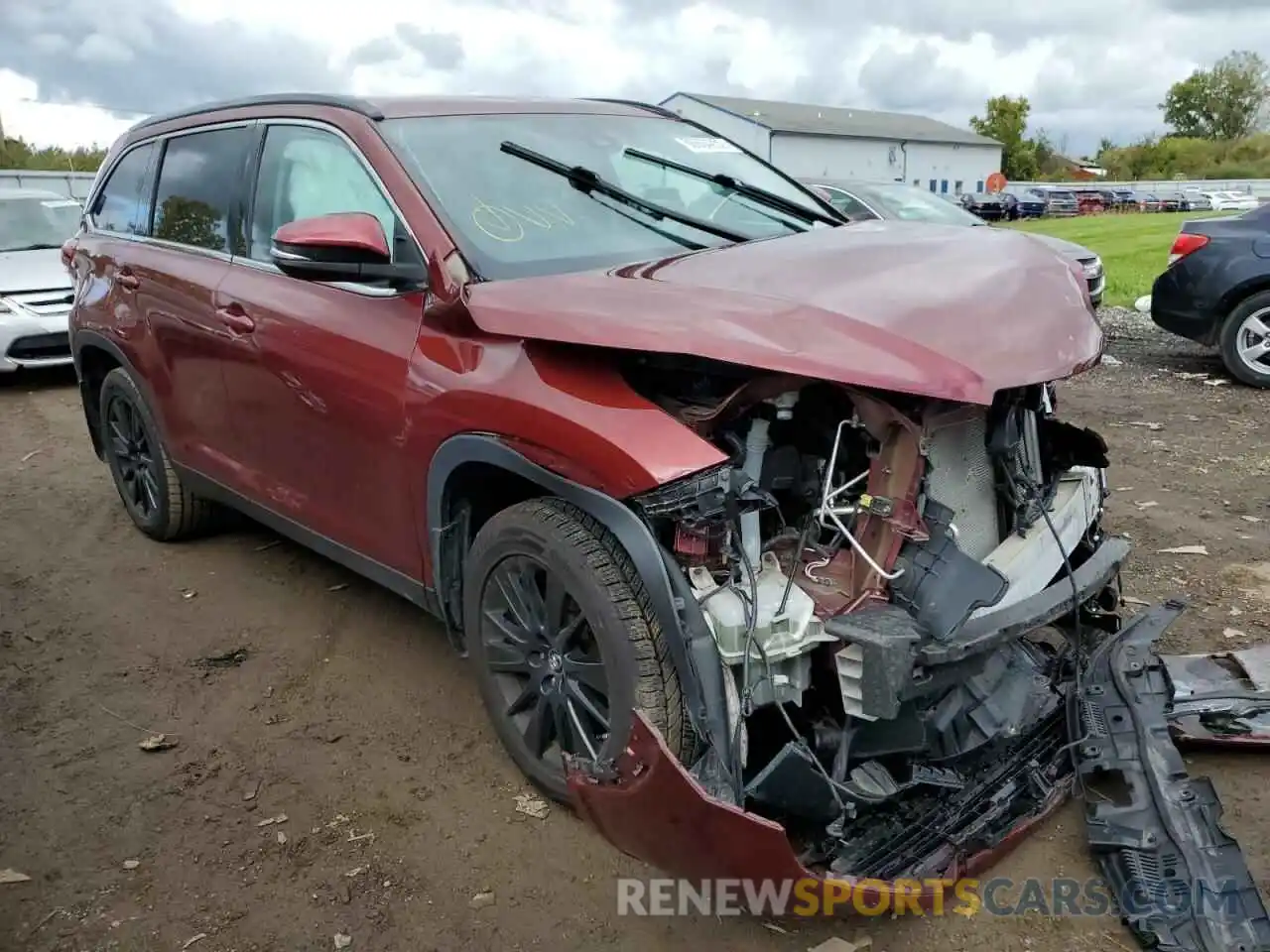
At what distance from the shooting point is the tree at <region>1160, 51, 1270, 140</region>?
8344 cm

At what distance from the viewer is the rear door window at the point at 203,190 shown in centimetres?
397

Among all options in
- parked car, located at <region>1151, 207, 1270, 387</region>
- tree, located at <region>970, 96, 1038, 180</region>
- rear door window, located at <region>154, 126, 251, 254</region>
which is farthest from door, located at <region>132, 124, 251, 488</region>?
tree, located at <region>970, 96, 1038, 180</region>

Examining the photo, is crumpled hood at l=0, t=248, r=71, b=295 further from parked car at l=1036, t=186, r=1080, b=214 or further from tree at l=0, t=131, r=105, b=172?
parked car at l=1036, t=186, r=1080, b=214

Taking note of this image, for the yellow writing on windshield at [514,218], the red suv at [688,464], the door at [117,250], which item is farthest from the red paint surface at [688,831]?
the door at [117,250]

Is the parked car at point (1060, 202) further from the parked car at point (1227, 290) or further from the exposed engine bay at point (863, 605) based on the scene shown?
the exposed engine bay at point (863, 605)

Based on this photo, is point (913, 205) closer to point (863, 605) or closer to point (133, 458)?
point (133, 458)

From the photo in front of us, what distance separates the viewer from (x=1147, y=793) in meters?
2.64

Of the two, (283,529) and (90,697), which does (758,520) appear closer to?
(283,529)

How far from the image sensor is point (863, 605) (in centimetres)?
249

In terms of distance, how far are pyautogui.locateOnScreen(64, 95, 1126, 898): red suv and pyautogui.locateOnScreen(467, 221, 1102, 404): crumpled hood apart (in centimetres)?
1

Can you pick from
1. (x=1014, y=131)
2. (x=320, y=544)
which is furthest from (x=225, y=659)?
(x=1014, y=131)

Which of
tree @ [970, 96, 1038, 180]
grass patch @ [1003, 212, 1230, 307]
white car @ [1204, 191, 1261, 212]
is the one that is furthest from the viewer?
tree @ [970, 96, 1038, 180]

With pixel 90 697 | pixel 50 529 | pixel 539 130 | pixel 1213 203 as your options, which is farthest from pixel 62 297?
pixel 1213 203

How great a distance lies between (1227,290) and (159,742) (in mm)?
7922
